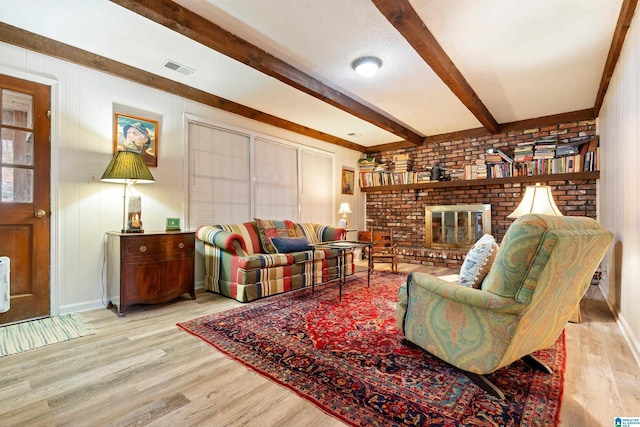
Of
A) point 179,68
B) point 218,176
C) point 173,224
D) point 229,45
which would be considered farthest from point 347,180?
point 229,45

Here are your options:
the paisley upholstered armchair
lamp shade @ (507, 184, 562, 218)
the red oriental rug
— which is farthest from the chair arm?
lamp shade @ (507, 184, 562, 218)

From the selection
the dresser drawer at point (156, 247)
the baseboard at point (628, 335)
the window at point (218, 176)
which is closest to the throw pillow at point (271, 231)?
the window at point (218, 176)

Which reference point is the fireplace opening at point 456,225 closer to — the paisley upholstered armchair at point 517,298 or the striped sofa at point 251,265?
the striped sofa at point 251,265

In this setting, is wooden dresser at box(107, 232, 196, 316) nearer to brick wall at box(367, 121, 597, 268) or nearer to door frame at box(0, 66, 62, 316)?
door frame at box(0, 66, 62, 316)

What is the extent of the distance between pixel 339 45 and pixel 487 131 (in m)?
3.62

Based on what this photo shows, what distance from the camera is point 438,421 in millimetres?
1361

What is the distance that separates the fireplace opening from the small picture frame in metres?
1.61

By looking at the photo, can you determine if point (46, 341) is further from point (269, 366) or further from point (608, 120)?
point (608, 120)

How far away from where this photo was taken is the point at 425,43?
8.05 ft

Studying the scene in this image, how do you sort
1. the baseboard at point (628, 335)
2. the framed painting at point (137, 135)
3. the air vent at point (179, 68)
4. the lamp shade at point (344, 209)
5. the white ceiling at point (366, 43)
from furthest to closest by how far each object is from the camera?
the lamp shade at point (344, 209) → the framed painting at point (137, 135) → the air vent at point (179, 68) → the white ceiling at point (366, 43) → the baseboard at point (628, 335)

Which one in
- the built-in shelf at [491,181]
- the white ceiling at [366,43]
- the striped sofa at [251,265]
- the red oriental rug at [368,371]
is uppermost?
the white ceiling at [366,43]

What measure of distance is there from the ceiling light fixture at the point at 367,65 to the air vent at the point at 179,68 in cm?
Answer: 172

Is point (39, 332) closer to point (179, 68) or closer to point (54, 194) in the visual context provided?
point (54, 194)

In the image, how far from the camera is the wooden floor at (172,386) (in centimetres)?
140
